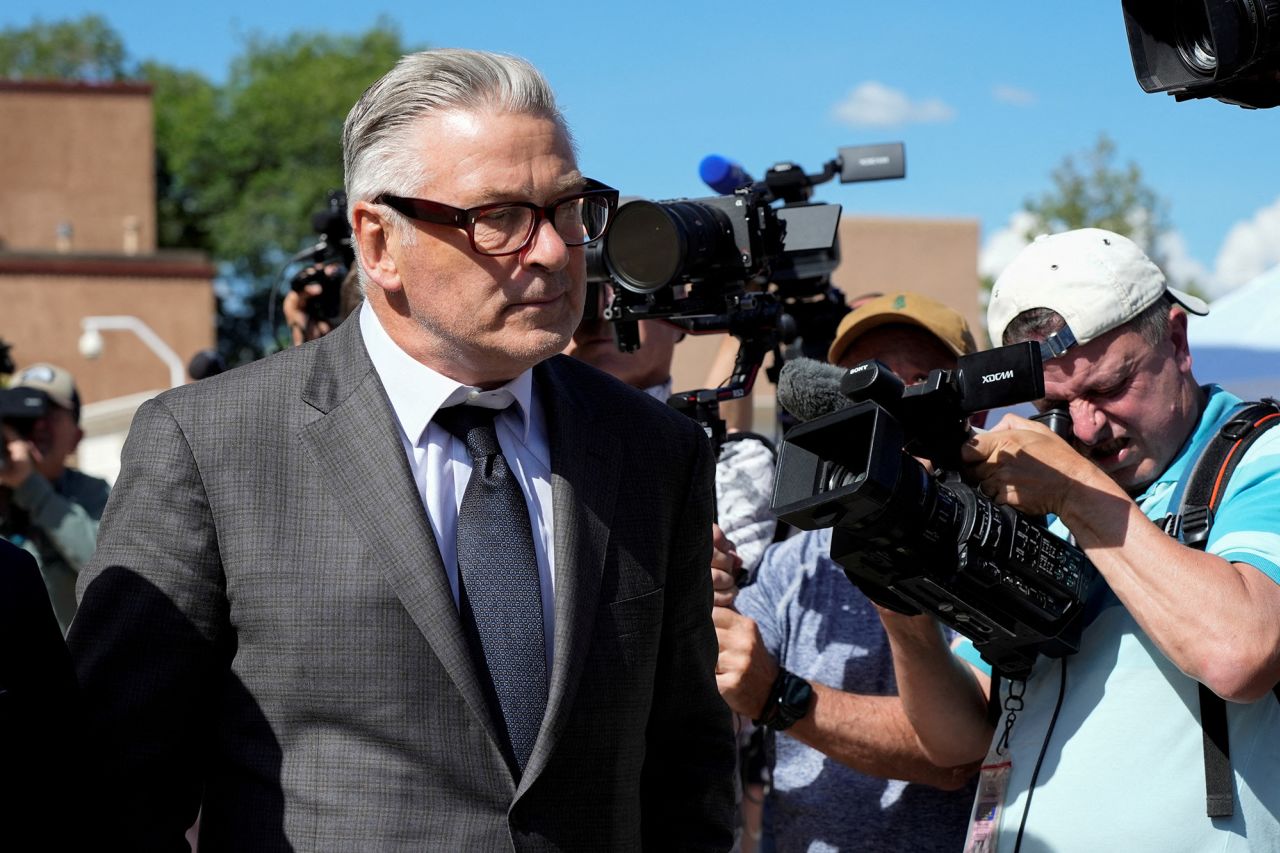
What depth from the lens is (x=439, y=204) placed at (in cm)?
219

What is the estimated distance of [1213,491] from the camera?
274cm

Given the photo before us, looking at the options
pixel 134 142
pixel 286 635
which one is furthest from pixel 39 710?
pixel 134 142

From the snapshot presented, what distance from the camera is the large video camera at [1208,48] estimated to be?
7.52ft

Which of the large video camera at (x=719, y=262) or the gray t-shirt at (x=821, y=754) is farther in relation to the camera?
the gray t-shirt at (x=821, y=754)

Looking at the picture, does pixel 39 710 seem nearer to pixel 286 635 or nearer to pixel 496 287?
pixel 286 635

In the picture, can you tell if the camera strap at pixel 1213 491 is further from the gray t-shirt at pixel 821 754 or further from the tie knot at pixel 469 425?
the tie knot at pixel 469 425

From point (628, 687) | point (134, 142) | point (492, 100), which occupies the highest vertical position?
point (492, 100)

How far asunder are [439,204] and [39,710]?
2.97 feet

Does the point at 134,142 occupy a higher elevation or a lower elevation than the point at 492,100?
lower

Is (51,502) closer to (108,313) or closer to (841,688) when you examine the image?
(841,688)

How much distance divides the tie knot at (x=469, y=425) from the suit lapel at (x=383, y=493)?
0.09 meters

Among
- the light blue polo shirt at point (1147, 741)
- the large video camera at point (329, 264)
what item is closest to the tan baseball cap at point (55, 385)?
the large video camera at point (329, 264)

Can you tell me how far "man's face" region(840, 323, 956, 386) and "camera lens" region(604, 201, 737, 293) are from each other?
0.91 meters

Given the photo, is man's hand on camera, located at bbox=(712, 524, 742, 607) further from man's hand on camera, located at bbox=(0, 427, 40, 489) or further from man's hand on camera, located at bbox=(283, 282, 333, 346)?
man's hand on camera, located at bbox=(0, 427, 40, 489)
